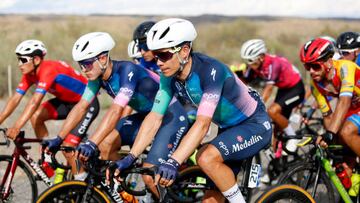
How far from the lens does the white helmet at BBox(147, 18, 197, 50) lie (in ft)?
15.3

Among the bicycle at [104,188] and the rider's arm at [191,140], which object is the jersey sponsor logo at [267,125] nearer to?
the bicycle at [104,188]

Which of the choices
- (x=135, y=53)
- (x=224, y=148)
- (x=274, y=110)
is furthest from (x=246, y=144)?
(x=274, y=110)

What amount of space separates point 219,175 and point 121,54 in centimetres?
2748

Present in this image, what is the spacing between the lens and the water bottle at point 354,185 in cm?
622

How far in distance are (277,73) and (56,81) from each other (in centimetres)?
365

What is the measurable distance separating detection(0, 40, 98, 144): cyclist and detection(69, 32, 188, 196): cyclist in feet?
2.26

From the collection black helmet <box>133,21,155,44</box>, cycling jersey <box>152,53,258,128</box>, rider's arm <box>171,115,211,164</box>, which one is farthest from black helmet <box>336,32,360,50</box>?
rider's arm <box>171,115,211,164</box>

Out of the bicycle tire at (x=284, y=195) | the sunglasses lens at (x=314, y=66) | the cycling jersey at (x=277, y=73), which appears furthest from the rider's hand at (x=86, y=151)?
the cycling jersey at (x=277, y=73)

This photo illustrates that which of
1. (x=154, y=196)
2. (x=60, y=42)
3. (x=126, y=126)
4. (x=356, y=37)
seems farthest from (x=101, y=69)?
(x=60, y=42)

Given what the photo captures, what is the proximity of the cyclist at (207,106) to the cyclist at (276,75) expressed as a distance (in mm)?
4065

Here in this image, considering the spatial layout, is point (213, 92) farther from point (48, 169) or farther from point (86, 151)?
point (48, 169)

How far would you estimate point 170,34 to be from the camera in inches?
183

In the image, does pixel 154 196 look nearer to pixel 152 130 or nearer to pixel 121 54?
pixel 152 130

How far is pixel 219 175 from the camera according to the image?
463 cm
